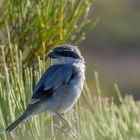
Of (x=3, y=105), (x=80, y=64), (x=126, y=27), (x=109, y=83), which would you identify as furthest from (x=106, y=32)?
(x=3, y=105)

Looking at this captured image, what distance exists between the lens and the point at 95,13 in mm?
24312

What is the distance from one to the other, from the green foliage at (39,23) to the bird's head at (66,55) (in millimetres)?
89

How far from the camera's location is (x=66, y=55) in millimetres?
4348

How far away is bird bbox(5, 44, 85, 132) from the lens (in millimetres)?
4047

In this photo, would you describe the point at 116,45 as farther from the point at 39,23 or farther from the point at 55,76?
the point at 39,23

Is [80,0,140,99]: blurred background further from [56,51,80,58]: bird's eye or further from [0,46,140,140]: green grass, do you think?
[0,46,140,140]: green grass

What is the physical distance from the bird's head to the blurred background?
13.2 meters

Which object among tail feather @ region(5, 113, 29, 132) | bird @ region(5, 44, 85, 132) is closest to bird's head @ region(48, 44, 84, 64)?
bird @ region(5, 44, 85, 132)

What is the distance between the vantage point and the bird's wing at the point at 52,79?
3856mm

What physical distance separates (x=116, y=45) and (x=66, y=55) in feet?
63.8

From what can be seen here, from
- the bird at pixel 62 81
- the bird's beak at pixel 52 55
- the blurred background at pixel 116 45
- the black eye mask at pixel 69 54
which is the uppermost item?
the bird's beak at pixel 52 55

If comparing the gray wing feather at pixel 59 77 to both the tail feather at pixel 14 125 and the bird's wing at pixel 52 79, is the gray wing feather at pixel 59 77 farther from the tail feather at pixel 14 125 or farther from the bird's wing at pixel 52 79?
the tail feather at pixel 14 125

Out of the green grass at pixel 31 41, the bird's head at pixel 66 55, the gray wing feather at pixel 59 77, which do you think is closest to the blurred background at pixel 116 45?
the bird's head at pixel 66 55

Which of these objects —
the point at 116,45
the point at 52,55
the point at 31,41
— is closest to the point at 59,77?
the point at 52,55
